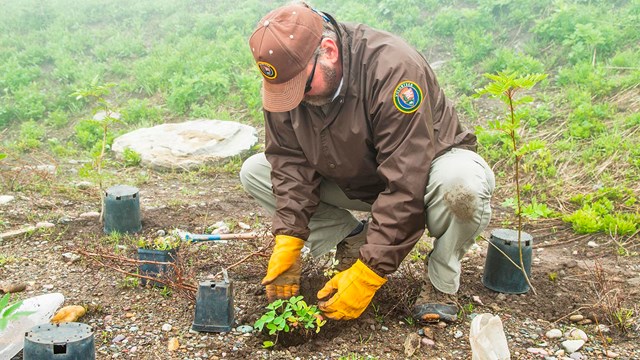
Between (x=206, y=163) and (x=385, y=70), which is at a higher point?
(x=385, y=70)

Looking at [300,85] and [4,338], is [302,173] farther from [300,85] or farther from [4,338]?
[4,338]

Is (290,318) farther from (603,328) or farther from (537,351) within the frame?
(603,328)

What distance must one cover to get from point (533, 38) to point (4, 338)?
5.91m

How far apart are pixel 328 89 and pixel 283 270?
863mm

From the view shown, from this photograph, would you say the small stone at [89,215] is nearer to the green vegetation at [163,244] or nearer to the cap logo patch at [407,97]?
the green vegetation at [163,244]

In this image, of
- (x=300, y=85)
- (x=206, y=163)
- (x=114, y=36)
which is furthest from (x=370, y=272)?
(x=114, y=36)

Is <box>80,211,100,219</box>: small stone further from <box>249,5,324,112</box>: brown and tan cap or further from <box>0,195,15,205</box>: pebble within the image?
<box>249,5,324,112</box>: brown and tan cap

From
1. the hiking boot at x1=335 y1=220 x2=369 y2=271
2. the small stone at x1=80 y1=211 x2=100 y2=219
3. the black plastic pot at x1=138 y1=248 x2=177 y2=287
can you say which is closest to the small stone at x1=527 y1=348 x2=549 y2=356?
the hiking boot at x1=335 y1=220 x2=369 y2=271

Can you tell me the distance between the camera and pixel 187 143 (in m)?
5.93

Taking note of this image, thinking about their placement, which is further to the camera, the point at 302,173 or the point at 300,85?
the point at 302,173

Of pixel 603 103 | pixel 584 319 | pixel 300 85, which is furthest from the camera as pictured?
pixel 603 103

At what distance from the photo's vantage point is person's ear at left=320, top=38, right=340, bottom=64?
9.50 ft

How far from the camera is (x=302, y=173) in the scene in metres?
3.30

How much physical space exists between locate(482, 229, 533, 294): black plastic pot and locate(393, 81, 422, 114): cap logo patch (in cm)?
98
